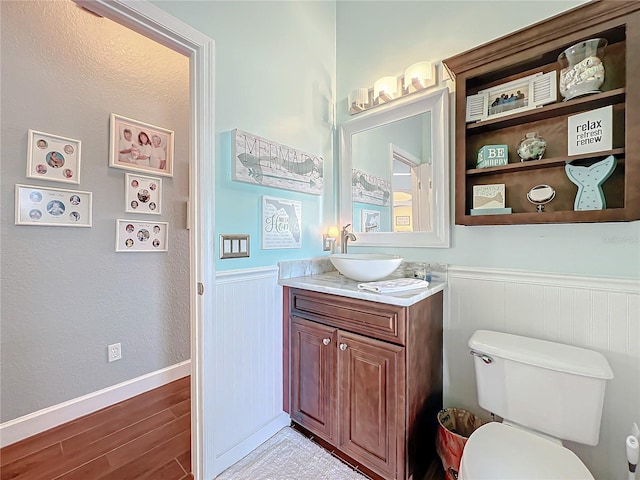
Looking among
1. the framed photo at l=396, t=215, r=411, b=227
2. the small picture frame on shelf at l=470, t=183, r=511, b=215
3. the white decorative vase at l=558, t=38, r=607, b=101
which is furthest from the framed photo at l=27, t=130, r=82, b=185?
the white decorative vase at l=558, t=38, r=607, b=101

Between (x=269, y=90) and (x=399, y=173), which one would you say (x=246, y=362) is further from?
(x=269, y=90)

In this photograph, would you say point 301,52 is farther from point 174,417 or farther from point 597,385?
point 174,417

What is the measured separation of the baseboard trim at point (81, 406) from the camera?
60.9 inches

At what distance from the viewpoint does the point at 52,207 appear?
5.49 ft

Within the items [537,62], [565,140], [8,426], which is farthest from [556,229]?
[8,426]

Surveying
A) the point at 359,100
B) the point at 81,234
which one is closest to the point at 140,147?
the point at 81,234

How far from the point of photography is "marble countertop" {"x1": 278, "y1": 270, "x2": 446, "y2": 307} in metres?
1.19

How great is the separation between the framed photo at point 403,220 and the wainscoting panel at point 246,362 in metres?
0.85

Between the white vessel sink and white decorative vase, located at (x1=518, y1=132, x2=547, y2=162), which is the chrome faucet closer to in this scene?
the white vessel sink

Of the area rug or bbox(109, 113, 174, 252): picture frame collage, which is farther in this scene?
bbox(109, 113, 174, 252): picture frame collage

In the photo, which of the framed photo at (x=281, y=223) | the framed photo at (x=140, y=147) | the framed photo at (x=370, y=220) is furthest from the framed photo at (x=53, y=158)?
the framed photo at (x=370, y=220)

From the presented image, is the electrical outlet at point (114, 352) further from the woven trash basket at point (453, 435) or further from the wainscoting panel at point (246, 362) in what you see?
the woven trash basket at point (453, 435)

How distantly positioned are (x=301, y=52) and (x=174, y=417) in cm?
259

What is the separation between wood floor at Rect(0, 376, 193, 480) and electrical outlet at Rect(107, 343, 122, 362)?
326 millimetres
